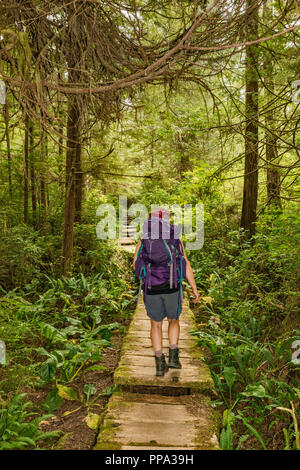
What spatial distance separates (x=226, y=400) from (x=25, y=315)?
3836 millimetres

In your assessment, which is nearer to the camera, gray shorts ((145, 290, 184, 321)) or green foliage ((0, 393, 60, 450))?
green foliage ((0, 393, 60, 450))

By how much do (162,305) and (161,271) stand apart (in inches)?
18.4

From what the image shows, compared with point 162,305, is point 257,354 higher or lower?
lower

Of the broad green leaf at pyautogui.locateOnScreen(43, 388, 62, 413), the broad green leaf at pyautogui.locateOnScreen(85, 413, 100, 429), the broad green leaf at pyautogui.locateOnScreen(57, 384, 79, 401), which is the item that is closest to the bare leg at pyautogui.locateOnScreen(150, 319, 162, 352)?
the broad green leaf at pyautogui.locateOnScreen(85, 413, 100, 429)

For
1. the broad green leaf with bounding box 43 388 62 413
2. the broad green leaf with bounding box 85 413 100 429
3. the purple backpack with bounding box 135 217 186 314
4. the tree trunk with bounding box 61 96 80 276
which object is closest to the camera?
the broad green leaf with bounding box 85 413 100 429

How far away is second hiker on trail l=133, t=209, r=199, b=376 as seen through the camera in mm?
3916

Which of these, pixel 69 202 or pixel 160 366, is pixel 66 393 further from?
pixel 69 202

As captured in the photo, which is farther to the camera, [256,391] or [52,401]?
[52,401]

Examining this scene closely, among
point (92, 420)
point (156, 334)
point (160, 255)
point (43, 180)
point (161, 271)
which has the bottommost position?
point (92, 420)

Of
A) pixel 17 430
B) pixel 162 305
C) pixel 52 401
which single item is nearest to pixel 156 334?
pixel 162 305

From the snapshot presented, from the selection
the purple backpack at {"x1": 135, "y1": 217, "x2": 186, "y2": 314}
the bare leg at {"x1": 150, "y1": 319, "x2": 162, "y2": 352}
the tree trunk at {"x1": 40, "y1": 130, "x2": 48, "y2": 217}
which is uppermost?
the tree trunk at {"x1": 40, "y1": 130, "x2": 48, "y2": 217}

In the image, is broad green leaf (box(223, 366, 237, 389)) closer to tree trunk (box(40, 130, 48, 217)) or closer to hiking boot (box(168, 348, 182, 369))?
hiking boot (box(168, 348, 182, 369))

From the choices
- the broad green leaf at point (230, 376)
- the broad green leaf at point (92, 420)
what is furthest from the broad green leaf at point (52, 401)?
the broad green leaf at point (230, 376)

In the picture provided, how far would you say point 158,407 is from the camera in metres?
3.54
